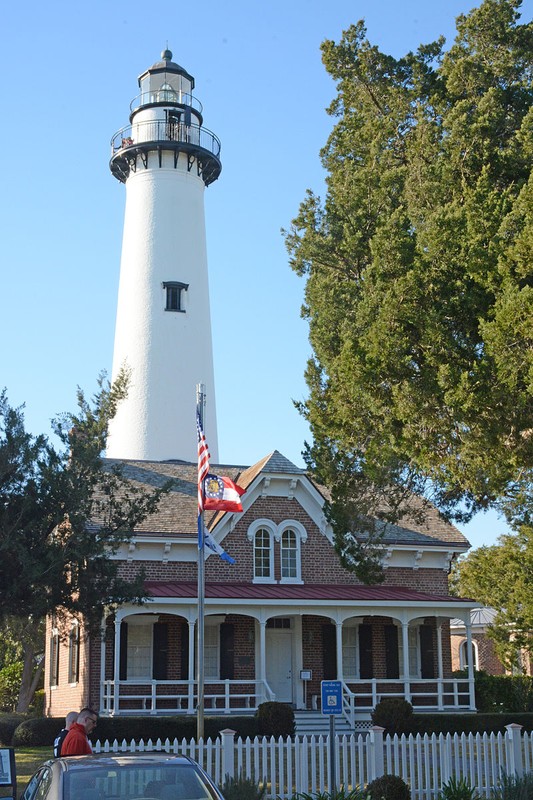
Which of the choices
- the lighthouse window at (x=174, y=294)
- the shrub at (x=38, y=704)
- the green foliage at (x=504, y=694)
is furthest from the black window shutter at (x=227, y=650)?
the lighthouse window at (x=174, y=294)

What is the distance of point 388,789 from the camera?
13383mm

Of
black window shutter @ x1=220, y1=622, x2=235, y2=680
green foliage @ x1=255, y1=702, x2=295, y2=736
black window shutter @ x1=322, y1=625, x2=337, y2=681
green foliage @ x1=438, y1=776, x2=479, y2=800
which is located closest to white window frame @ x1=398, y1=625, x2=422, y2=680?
black window shutter @ x1=322, y1=625, x2=337, y2=681

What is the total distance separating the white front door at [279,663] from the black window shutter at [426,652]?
3.92 m

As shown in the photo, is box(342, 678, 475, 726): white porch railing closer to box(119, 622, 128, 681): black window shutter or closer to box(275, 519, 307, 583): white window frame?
box(275, 519, 307, 583): white window frame

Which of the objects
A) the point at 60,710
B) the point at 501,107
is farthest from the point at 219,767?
the point at 60,710

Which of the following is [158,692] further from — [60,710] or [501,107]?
[501,107]

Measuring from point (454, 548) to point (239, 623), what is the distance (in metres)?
7.06

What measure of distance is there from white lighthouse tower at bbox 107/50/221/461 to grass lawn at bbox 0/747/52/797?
13.1 meters

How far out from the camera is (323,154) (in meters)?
21.3

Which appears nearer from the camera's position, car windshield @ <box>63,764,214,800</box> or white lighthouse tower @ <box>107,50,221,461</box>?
car windshield @ <box>63,764,214,800</box>

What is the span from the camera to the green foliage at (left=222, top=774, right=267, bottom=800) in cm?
1308

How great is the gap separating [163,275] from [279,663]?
14.6 meters

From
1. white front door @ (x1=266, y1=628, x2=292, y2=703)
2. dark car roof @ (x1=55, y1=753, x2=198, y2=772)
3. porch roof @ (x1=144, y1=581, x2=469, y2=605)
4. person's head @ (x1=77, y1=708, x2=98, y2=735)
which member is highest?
porch roof @ (x1=144, y1=581, x2=469, y2=605)

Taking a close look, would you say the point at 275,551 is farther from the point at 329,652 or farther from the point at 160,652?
the point at 160,652
